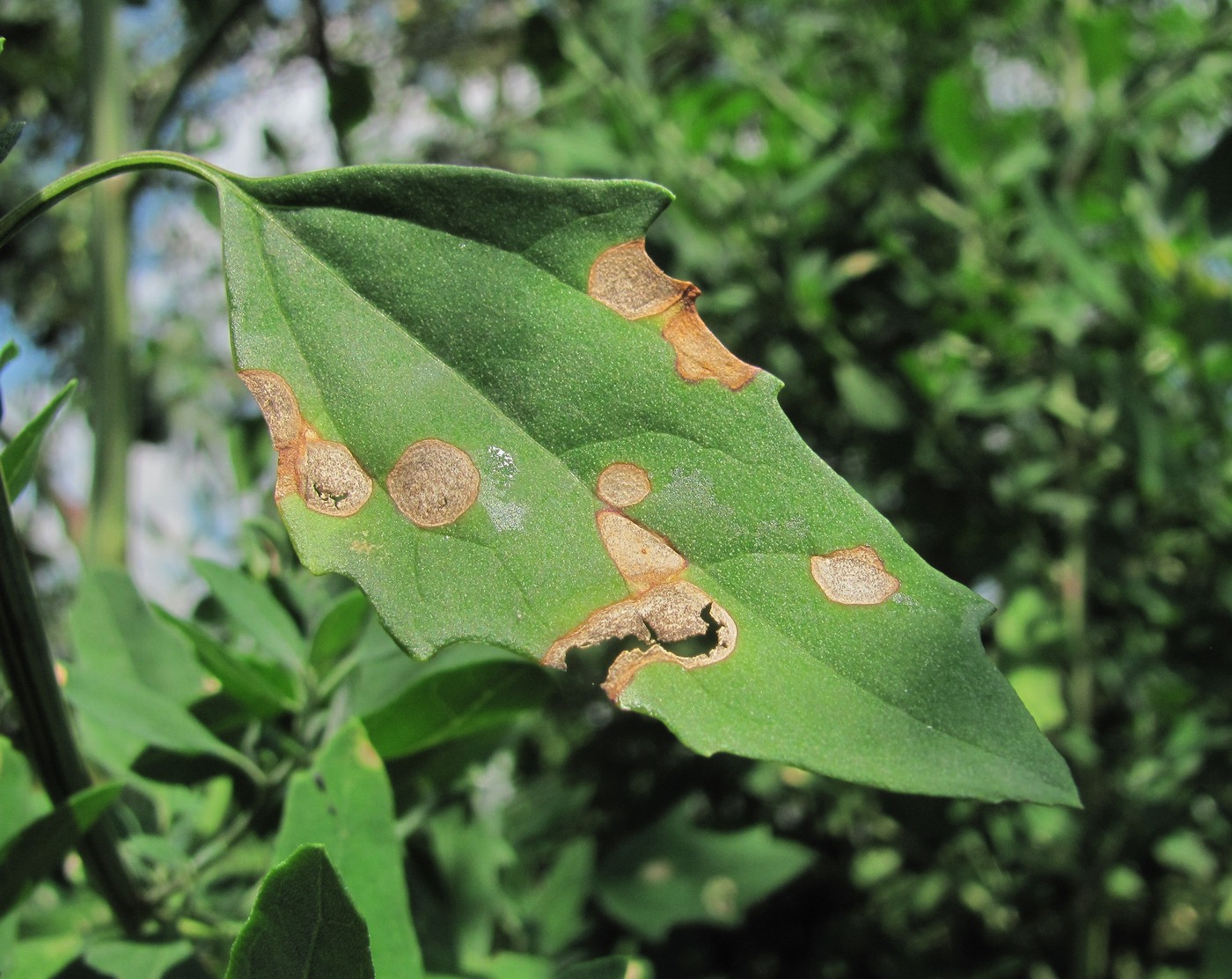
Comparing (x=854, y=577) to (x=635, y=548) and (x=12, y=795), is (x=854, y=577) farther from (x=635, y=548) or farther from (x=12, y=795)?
(x=12, y=795)

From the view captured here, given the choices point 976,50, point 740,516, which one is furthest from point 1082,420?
point 740,516

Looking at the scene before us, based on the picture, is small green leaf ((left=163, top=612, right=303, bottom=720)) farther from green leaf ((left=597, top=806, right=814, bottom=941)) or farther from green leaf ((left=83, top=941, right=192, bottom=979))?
green leaf ((left=597, top=806, right=814, bottom=941))

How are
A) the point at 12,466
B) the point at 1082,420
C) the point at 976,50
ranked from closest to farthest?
the point at 12,466 → the point at 1082,420 → the point at 976,50

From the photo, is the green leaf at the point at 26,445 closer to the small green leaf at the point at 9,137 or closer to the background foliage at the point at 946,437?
the small green leaf at the point at 9,137

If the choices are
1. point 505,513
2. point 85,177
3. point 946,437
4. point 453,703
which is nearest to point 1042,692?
point 946,437

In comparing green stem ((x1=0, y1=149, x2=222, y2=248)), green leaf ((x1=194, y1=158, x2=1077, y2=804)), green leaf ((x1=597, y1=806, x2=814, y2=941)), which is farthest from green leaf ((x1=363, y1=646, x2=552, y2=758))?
green leaf ((x1=597, y1=806, x2=814, y2=941))

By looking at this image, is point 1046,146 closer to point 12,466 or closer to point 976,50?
point 976,50

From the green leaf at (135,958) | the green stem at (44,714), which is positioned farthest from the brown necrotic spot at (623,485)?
the green leaf at (135,958)
